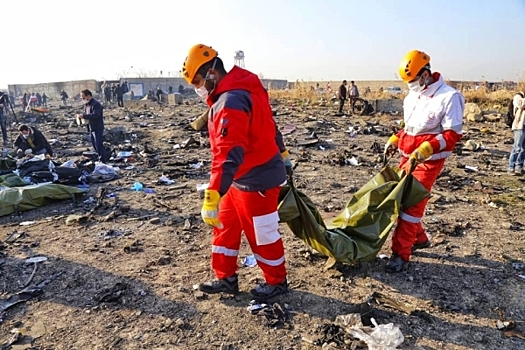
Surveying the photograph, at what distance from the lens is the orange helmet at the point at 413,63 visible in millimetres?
3154

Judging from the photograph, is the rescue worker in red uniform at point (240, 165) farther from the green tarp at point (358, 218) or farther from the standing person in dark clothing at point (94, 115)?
the standing person in dark clothing at point (94, 115)

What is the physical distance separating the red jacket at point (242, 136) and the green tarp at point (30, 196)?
155 inches

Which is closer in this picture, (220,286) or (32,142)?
(220,286)

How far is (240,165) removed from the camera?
2459 mm

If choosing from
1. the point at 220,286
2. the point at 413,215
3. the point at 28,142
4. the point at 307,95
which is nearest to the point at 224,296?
the point at 220,286

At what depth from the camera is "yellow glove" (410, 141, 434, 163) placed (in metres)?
3.01

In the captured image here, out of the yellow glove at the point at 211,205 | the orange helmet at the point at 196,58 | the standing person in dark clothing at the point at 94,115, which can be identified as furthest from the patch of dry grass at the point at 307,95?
the yellow glove at the point at 211,205

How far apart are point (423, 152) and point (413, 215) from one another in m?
0.56

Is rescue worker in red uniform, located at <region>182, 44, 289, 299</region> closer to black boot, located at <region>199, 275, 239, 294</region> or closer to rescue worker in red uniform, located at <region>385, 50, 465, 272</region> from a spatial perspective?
black boot, located at <region>199, 275, 239, 294</region>

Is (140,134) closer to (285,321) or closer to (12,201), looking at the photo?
(12,201)

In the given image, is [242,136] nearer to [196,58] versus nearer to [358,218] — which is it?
[196,58]

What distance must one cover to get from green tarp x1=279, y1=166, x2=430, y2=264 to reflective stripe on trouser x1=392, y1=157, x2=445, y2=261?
0.10m

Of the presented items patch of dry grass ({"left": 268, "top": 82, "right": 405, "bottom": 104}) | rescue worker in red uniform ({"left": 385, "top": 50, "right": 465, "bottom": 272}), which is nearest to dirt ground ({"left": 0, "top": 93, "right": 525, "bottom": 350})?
rescue worker in red uniform ({"left": 385, "top": 50, "right": 465, "bottom": 272})

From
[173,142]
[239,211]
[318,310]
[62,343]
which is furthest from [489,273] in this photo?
[173,142]
